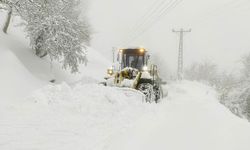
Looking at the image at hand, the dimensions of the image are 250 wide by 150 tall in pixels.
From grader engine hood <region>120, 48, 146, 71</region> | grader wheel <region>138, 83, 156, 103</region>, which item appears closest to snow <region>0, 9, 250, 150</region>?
grader wheel <region>138, 83, 156, 103</region>

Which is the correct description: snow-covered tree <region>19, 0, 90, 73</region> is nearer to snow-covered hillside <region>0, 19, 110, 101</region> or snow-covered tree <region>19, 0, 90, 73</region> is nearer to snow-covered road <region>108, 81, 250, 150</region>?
snow-covered hillside <region>0, 19, 110, 101</region>

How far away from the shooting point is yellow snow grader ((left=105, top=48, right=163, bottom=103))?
14.9 m

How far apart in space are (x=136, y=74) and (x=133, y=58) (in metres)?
2.16

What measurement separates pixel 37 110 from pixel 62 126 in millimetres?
1786

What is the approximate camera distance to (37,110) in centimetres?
952

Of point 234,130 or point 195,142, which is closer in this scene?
point 195,142

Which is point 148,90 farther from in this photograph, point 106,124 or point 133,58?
point 106,124

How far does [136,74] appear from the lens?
16.4 meters

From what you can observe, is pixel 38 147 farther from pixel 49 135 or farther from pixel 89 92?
pixel 89 92

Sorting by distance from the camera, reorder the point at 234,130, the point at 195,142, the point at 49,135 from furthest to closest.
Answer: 1. the point at 234,130
2. the point at 195,142
3. the point at 49,135

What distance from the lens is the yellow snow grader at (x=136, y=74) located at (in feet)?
49.0

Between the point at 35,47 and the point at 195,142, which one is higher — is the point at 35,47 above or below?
above

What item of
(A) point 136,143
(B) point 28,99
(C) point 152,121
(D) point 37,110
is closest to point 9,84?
(B) point 28,99

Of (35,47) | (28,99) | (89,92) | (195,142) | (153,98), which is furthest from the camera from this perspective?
(35,47)
